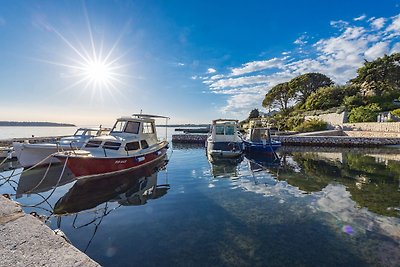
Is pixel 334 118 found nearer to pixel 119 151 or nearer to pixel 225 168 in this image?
pixel 225 168

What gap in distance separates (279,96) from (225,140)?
48.2 metres

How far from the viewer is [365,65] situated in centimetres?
4403

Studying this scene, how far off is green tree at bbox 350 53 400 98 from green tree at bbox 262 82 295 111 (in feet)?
55.9

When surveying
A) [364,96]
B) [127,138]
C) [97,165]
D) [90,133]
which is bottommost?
[97,165]

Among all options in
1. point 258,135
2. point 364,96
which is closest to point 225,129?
point 258,135


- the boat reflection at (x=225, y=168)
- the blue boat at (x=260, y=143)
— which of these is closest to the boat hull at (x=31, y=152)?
the boat reflection at (x=225, y=168)

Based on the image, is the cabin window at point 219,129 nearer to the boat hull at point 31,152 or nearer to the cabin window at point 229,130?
the cabin window at point 229,130

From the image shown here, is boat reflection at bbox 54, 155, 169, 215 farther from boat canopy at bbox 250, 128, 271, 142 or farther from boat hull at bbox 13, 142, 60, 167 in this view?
boat canopy at bbox 250, 128, 271, 142

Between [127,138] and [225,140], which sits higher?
[127,138]

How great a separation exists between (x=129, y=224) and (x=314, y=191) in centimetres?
772

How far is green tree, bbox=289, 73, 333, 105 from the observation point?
56.6m

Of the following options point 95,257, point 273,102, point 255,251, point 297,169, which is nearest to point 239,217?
point 255,251

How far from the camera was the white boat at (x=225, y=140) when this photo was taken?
56.2 ft

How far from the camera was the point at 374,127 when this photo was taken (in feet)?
98.9
